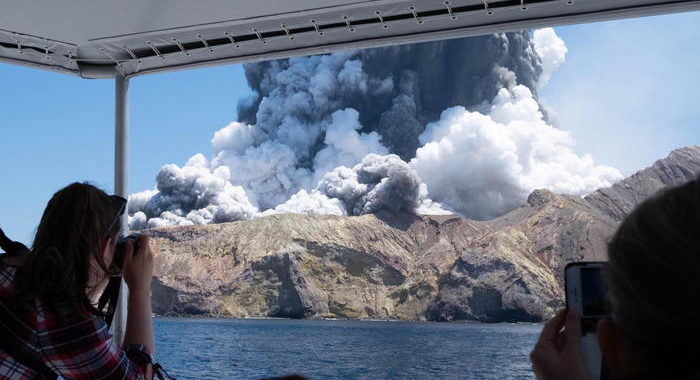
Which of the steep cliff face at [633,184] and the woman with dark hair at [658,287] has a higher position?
the steep cliff face at [633,184]

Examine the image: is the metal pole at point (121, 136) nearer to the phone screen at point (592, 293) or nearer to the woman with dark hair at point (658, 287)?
the phone screen at point (592, 293)

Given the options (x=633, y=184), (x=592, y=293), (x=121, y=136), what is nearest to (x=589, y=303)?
(x=592, y=293)

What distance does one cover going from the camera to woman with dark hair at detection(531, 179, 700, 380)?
31 cm

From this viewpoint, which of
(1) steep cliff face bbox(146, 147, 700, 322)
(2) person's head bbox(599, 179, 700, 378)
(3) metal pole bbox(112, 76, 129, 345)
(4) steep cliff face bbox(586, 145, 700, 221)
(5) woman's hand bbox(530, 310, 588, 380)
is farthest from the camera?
(4) steep cliff face bbox(586, 145, 700, 221)

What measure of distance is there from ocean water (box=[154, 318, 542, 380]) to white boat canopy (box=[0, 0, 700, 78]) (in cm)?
3224

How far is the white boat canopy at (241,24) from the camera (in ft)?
6.58

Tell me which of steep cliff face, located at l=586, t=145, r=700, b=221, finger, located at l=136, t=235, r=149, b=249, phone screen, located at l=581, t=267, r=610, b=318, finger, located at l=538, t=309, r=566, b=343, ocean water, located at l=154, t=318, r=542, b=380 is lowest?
ocean water, located at l=154, t=318, r=542, b=380

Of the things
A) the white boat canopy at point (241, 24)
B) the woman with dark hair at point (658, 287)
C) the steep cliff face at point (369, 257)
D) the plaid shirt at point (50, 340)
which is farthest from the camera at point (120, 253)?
the steep cliff face at point (369, 257)

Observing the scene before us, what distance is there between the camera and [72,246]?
792mm

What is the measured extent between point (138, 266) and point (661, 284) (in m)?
0.69

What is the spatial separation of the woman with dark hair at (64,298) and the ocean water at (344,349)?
33.7 metres

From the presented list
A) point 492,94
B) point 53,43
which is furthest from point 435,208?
point 53,43

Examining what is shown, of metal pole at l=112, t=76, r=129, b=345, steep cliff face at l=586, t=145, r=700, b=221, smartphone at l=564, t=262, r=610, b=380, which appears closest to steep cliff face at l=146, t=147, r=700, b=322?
steep cliff face at l=586, t=145, r=700, b=221

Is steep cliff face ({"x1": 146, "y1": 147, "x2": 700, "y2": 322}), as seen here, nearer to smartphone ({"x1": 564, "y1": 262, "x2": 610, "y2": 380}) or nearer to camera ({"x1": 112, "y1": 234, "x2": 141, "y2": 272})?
camera ({"x1": 112, "y1": 234, "x2": 141, "y2": 272})
